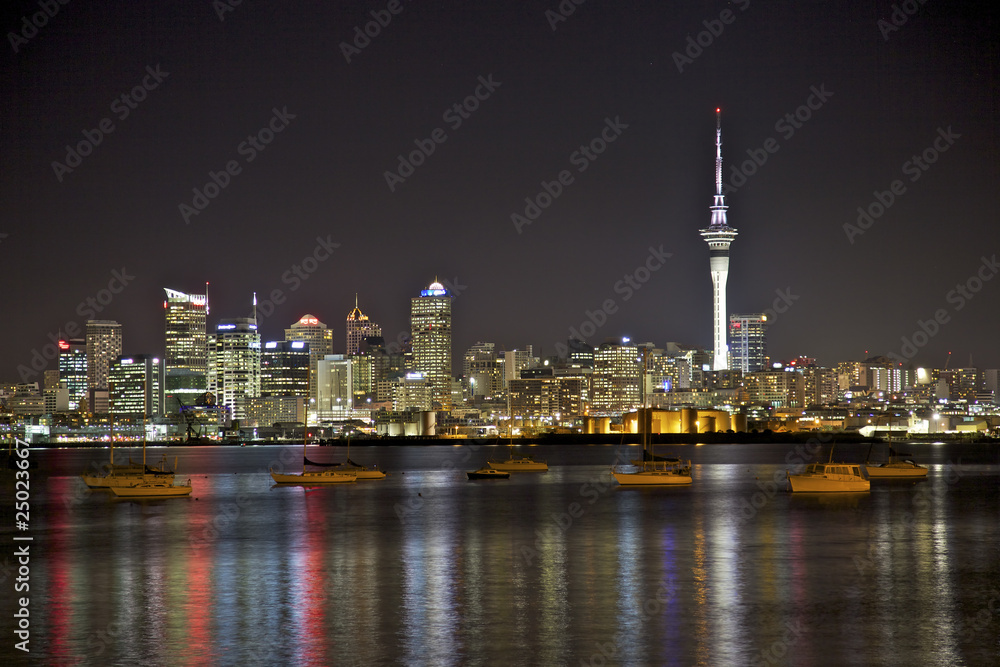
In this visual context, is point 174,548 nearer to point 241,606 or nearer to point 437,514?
point 241,606

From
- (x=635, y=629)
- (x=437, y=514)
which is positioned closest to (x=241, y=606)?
(x=635, y=629)

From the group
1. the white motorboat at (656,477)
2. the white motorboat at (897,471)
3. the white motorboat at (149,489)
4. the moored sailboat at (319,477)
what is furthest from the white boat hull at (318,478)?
the white motorboat at (897,471)

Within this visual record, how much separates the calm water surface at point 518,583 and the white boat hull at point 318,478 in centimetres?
2023

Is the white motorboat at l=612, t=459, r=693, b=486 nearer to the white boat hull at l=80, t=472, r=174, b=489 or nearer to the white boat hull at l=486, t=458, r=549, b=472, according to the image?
the white boat hull at l=486, t=458, r=549, b=472

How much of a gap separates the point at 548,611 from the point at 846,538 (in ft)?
65.3

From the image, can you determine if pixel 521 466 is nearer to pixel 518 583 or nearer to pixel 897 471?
pixel 897 471

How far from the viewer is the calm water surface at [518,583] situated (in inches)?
890

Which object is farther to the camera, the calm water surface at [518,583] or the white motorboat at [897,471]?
the white motorboat at [897,471]

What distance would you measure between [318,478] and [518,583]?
52934mm

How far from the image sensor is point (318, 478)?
8188cm

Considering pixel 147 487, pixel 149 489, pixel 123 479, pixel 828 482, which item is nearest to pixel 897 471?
pixel 828 482

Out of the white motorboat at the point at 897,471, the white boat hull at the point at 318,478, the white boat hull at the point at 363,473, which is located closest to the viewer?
the white boat hull at the point at 318,478

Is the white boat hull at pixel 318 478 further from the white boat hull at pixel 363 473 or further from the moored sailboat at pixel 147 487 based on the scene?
the moored sailboat at pixel 147 487

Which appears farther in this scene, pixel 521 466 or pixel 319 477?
pixel 521 466
